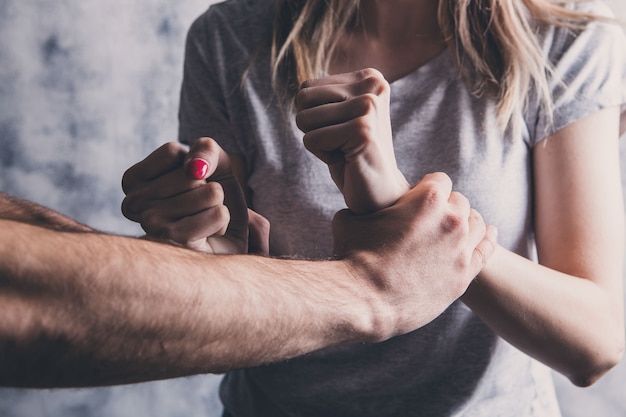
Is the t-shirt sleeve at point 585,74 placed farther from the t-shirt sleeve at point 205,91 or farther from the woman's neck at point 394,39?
the t-shirt sleeve at point 205,91

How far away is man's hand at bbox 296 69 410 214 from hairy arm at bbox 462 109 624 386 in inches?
6.8

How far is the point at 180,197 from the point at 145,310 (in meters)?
0.28

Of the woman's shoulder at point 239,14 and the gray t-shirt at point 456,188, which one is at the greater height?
the woman's shoulder at point 239,14

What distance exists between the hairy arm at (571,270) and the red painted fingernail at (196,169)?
36 cm

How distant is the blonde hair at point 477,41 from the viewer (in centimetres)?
85

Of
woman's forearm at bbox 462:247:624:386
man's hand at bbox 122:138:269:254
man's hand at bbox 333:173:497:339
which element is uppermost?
man's hand at bbox 122:138:269:254

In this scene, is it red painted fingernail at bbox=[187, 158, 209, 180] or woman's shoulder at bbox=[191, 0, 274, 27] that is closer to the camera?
red painted fingernail at bbox=[187, 158, 209, 180]

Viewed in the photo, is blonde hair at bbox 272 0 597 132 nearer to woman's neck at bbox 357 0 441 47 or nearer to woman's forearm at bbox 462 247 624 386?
woman's neck at bbox 357 0 441 47

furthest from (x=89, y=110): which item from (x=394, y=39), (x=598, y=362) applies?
(x=598, y=362)

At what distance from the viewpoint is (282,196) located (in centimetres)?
92

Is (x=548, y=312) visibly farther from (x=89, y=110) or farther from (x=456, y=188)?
(x=89, y=110)

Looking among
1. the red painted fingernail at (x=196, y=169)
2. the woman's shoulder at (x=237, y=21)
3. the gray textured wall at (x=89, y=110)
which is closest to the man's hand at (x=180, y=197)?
the red painted fingernail at (x=196, y=169)

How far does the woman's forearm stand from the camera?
0.72 metres

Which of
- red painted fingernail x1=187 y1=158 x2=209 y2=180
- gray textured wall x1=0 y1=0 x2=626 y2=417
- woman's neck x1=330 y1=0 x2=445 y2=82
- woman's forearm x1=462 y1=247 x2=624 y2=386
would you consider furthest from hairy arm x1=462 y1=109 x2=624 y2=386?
gray textured wall x1=0 y1=0 x2=626 y2=417
